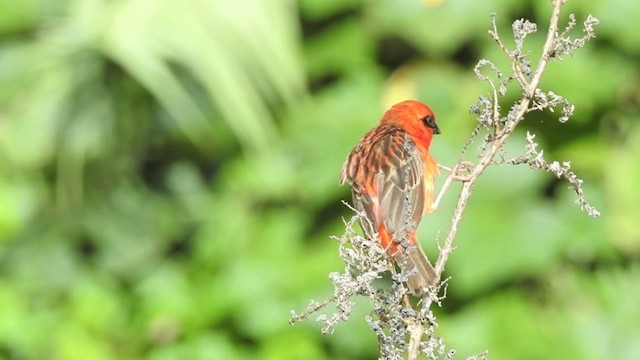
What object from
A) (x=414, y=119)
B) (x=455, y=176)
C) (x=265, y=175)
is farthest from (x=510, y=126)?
(x=265, y=175)

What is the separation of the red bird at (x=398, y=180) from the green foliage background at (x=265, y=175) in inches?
74.1

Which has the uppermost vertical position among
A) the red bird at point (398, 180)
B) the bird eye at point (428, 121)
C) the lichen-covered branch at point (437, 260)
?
the bird eye at point (428, 121)

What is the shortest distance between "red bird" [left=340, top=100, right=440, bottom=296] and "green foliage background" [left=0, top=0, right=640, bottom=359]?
188 centimetres

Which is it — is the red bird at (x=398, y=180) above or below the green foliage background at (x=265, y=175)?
below

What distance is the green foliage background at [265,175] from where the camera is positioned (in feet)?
11.5

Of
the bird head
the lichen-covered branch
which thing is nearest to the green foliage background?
the bird head

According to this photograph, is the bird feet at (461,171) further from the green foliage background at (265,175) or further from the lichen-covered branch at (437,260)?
the green foliage background at (265,175)

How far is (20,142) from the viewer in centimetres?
371

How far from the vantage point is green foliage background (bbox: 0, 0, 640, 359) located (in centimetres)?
350

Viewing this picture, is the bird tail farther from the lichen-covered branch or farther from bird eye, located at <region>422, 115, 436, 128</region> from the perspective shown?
bird eye, located at <region>422, 115, 436, 128</region>

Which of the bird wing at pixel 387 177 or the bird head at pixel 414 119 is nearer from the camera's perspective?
the bird wing at pixel 387 177

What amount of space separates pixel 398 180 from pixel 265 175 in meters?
2.32

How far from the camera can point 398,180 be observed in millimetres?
1345

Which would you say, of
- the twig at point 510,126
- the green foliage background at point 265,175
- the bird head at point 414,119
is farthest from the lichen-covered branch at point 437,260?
the green foliage background at point 265,175
